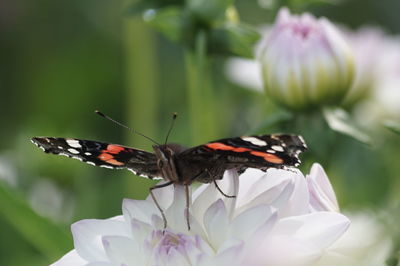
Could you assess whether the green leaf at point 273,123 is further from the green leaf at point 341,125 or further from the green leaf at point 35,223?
the green leaf at point 35,223

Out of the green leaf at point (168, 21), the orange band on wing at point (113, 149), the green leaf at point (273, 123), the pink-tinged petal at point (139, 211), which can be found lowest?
the green leaf at point (273, 123)

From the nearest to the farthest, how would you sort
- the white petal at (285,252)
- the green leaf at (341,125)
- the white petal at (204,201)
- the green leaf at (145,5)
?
the white petal at (285,252) → the white petal at (204,201) → the green leaf at (341,125) → the green leaf at (145,5)

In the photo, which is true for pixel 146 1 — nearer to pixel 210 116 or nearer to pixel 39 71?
pixel 210 116

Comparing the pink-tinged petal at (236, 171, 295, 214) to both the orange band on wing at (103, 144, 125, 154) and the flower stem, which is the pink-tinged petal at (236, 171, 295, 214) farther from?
the flower stem

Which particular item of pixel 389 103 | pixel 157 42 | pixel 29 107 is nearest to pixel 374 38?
pixel 389 103

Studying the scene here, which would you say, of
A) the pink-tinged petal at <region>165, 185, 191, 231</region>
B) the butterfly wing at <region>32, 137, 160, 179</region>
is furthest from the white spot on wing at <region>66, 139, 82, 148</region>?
the pink-tinged petal at <region>165, 185, 191, 231</region>

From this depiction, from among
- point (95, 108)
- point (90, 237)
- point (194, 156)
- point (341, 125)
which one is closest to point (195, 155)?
point (194, 156)

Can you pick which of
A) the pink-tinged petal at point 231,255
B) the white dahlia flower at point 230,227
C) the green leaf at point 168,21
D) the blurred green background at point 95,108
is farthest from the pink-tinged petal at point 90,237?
the green leaf at point 168,21
